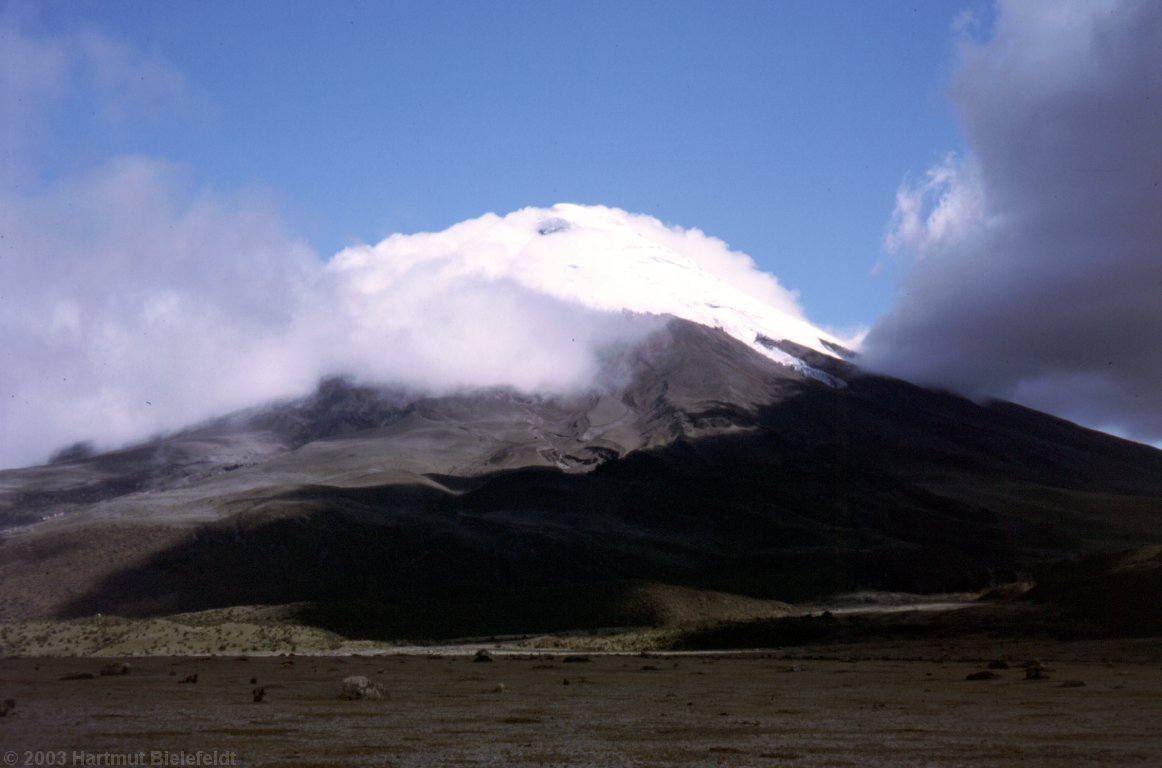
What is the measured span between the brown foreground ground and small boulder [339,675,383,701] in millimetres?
385

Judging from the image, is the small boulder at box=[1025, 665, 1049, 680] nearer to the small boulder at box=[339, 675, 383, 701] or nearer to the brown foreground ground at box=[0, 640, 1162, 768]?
the brown foreground ground at box=[0, 640, 1162, 768]

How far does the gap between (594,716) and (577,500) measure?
311 ft

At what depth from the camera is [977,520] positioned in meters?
128

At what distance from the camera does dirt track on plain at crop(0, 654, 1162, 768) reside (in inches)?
610

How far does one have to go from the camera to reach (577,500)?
11606 centimetres

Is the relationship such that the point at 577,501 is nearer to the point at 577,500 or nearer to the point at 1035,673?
the point at 577,500

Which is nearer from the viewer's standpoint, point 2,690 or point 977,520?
point 2,690

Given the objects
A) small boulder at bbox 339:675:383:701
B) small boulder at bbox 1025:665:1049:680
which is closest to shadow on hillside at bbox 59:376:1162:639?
small boulder at bbox 1025:665:1049:680

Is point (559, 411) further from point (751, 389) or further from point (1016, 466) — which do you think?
point (1016, 466)

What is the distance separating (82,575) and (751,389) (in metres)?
112

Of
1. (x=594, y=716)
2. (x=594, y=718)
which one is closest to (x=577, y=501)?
(x=594, y=716)

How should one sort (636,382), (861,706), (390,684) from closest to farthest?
1. (861,706)
2. (390,684)
3. (636,382)

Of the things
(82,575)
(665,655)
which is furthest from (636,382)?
(665,655)

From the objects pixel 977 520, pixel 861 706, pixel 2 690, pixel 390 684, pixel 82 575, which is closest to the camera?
pixel 861 706
